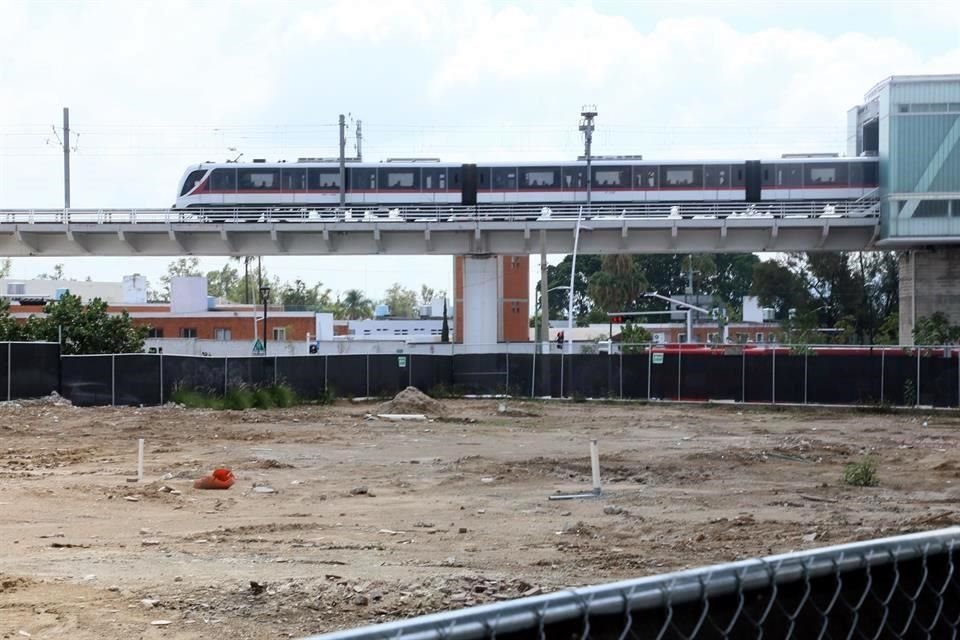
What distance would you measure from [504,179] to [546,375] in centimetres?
1652

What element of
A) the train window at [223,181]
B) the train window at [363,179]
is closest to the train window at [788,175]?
the train window at [363,179]

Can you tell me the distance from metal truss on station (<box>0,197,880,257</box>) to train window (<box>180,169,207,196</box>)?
1693 mm

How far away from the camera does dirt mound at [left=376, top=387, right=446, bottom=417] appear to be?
136ft

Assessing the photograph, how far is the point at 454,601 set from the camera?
36.7 feet

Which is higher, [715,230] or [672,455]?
[715,230]

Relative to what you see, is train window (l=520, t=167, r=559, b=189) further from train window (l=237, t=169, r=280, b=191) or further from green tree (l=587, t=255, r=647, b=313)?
green tree (l=587, t=255, r=647, b=313)

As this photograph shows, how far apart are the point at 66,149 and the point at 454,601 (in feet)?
221

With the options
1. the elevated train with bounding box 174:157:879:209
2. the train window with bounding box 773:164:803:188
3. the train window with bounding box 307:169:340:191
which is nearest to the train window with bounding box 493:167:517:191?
the elevated train with bounding box 174:157:879:209

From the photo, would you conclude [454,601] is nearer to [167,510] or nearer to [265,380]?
[167,510]

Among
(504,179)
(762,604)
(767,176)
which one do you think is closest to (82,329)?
A: (504,179)

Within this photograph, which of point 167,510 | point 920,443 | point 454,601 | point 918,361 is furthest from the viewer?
point 918,361

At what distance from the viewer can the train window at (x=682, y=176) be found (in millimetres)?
63188

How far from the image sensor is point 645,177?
208 feet

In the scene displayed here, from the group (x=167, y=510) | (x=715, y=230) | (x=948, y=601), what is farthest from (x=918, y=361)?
(x=948, y=601)
